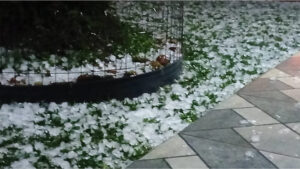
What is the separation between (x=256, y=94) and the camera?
377 centimetres

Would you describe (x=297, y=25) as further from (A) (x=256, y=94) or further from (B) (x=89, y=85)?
(B) (x=89, y=85)

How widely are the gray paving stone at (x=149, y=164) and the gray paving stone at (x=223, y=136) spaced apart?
1.48 ft

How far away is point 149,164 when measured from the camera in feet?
8.48

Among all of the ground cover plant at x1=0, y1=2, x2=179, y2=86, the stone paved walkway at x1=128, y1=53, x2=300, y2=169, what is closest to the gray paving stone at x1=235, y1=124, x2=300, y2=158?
the stone paved walkway at x1=128, y1=53, x2=300, y2=169

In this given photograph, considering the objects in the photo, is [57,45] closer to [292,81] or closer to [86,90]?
[86,90]

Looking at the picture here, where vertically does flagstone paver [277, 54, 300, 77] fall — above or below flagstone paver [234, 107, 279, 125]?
above

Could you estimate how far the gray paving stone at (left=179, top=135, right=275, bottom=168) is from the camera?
102 inches

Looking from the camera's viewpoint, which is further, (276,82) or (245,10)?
(245,10)

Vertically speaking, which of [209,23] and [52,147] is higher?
[209,23]

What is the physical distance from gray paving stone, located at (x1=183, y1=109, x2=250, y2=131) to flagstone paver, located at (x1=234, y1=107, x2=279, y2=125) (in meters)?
0.06

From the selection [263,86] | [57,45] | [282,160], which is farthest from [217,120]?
[57,45]

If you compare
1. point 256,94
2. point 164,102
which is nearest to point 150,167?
point 164,102

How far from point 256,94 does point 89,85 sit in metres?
1.36

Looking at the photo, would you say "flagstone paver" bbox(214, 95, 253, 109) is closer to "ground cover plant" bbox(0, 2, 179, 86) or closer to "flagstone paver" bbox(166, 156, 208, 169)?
"ground cover plant" bbox(0, 2, 179, 86)
